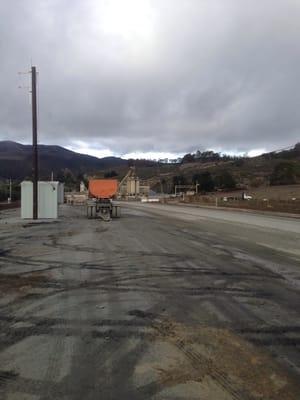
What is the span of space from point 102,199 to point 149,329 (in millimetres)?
34919

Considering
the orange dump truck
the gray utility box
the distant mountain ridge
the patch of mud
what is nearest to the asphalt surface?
the patch of mud

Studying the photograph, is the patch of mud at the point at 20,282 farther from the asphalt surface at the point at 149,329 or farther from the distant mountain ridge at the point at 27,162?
the distant mountain ridge at the point at 27,162

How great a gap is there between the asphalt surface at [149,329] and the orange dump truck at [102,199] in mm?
25864

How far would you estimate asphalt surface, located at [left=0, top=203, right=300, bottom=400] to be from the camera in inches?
194

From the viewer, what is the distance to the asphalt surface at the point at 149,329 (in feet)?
16.2

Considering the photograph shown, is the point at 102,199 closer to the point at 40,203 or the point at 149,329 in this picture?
the point at 40,203

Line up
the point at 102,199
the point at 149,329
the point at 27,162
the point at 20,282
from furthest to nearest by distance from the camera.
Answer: the point at 27,162 → the point at 102,199 → the point at 20,282 → the point at 149,329

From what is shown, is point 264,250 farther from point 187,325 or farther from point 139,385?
point 139,385

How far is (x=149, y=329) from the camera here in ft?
22.4

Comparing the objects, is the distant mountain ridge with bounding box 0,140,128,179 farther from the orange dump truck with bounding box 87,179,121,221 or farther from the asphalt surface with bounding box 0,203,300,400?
the asphalt surface with bounding box 0,203,300,400

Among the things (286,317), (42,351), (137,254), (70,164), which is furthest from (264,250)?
(70,164)

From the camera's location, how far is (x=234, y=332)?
6668 millimetres

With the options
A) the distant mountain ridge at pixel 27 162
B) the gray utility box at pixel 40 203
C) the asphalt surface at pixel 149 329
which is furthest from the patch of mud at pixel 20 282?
the distant mountain ridge at pixel 27 162

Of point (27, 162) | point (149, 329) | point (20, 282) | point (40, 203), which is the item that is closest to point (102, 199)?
point (40, 203)
